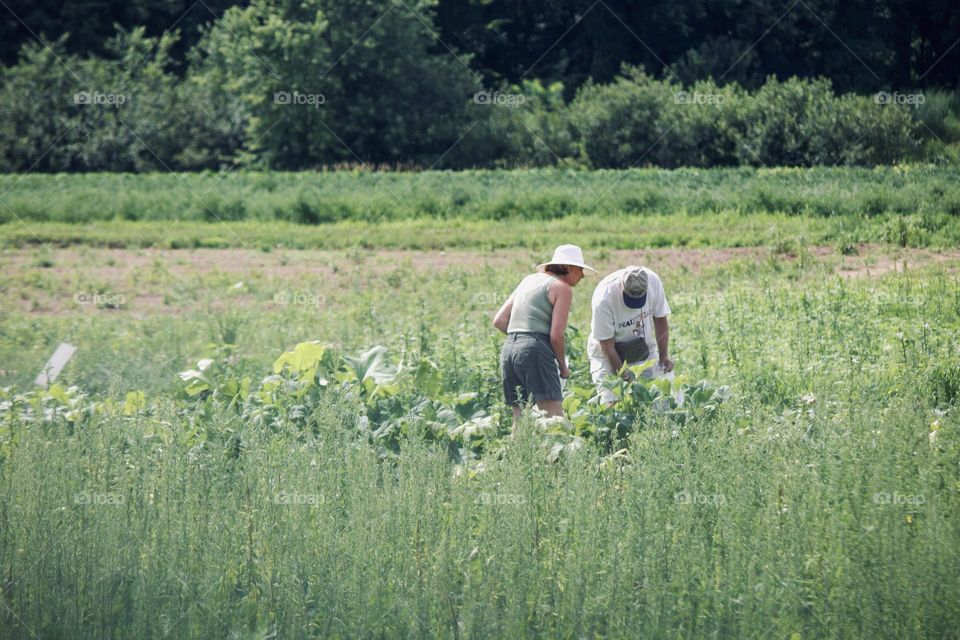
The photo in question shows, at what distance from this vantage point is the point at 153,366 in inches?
414

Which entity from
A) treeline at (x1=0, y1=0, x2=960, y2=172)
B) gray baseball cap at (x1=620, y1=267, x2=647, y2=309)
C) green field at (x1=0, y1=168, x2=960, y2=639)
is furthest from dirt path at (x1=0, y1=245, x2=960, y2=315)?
treeline at (x1=0, y1=0, x2=960, y2=172)

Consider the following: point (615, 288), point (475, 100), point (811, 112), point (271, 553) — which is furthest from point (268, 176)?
point (271, 553)

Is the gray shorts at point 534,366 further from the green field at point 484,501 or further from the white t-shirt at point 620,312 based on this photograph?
the white t-shirt at point 620,312

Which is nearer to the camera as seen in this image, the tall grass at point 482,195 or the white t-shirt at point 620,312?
the white t-shirt at point 620,312

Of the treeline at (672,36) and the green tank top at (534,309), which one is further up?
the treeline at (672,36)

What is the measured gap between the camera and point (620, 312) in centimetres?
740

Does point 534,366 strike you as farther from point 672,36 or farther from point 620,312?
point 672,36

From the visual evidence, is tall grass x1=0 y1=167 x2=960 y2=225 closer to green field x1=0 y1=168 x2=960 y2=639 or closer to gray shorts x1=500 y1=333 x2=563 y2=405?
green field x1=0 y1=168 x2=960 y2=639


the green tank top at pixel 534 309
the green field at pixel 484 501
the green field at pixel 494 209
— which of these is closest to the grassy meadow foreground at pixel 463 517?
the green field at pixel 484 501

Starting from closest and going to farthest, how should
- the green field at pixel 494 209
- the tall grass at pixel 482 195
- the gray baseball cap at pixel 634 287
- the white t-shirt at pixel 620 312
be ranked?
the gray baseball cap at pixel 634 287
the white t-shirt at pixel 620 312
the green field at pixel 494 209
the tall grass at pixel 482 195

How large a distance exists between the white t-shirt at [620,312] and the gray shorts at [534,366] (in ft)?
1.33

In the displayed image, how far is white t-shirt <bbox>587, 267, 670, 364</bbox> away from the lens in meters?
7.34

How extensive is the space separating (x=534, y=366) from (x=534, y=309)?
0.39 m

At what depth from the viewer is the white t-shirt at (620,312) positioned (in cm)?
734
